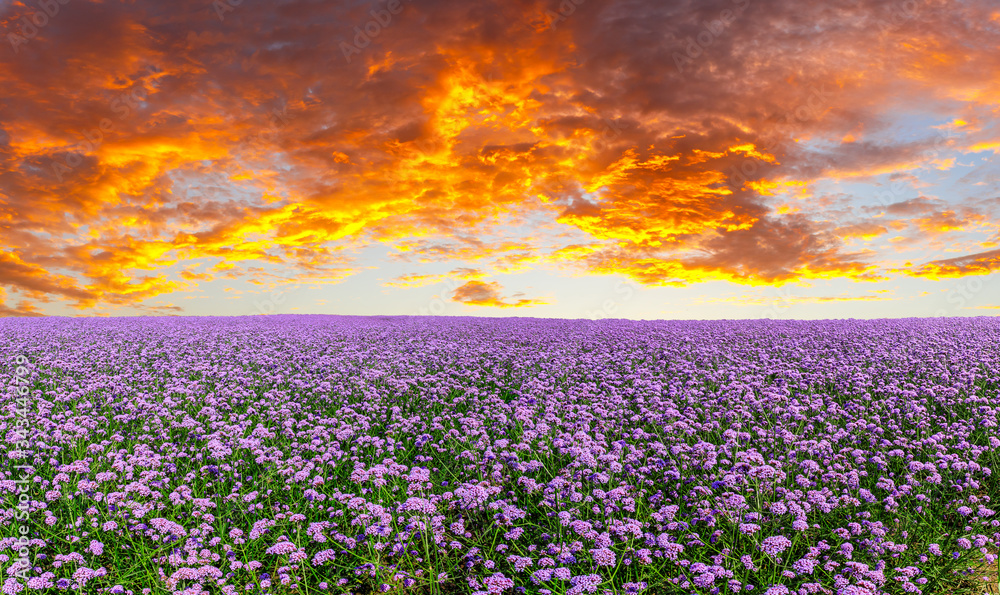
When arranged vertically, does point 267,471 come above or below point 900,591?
above

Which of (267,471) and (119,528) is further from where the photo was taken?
(267,471)

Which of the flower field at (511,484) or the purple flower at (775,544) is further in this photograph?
the flower field at (511,484)

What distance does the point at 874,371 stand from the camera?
9844mm

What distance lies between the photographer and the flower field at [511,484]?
4.19 metres

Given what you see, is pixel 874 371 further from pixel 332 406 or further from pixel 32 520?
pixel 32 520

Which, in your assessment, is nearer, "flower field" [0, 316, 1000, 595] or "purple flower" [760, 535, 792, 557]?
"purple flower" [760, 535, 792, 557]

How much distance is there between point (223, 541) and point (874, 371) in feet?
35.1

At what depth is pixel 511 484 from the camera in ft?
18.4

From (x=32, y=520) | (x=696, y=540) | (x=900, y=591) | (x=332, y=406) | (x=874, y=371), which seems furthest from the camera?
(x=874, y=371)

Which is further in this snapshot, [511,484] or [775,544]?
[511,484]

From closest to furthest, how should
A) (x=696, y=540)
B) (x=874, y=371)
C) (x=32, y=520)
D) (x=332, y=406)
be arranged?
(x=696, y=540), (x=32, y=520), (x=332, y=406), (x=874, y=371)

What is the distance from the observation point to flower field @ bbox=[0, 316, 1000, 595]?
4.19 metres

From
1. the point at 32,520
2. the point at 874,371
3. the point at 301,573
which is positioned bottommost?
the point at 301,573

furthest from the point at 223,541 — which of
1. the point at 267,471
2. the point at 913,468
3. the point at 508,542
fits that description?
the point at 913,468
